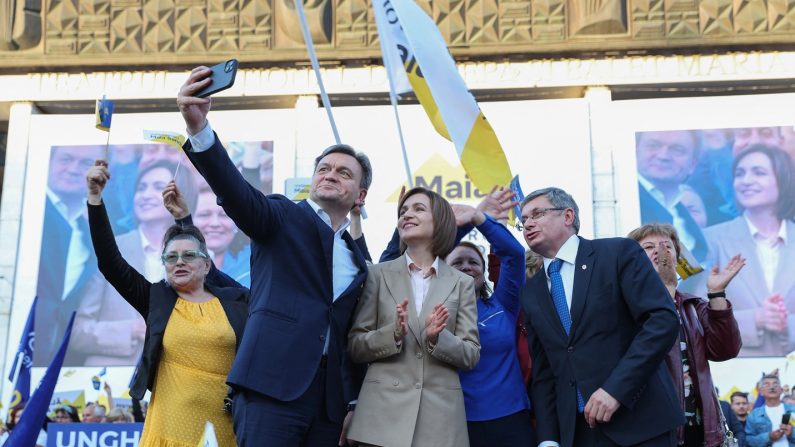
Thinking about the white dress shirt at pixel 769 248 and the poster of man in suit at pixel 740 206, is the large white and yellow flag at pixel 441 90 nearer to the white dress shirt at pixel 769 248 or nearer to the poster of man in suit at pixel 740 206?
the poster of man in suit at pixel 740 206

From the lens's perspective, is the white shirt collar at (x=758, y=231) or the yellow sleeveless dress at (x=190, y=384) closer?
the yellow sleeveless dress at (x=190, y=384)

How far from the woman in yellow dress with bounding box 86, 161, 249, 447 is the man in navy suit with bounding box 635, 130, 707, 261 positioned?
A: 880cm

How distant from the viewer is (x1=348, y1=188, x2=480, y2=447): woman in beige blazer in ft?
11.7

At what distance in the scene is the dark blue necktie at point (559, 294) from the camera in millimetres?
3865

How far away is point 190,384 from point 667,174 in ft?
31.3

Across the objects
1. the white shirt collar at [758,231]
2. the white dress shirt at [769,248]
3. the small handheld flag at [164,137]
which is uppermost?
the white shirt collar at [758,231]

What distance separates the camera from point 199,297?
4504mm

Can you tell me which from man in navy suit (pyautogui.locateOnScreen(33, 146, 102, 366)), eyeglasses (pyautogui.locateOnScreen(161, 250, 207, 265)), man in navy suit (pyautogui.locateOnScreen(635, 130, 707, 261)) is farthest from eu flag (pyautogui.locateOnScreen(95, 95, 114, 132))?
man in navy suit (pyautogui.locateOnScreen(635, 130, 707, 261))

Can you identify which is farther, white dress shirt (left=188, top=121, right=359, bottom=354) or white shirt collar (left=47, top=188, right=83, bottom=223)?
white shirt collar (left=47, top=188, right=83, bottom=223)

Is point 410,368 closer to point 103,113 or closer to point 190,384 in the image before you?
point 190,384

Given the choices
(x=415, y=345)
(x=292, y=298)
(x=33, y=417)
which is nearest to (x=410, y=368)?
(x=415, y=345)

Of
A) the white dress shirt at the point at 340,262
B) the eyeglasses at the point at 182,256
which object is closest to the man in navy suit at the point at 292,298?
the white dress shirt at the point at 340,262

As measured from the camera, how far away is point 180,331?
4.25 meters

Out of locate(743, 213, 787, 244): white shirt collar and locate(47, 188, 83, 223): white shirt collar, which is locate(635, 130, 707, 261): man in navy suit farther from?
locate(47, 188, 83, 223): white shirt collar
